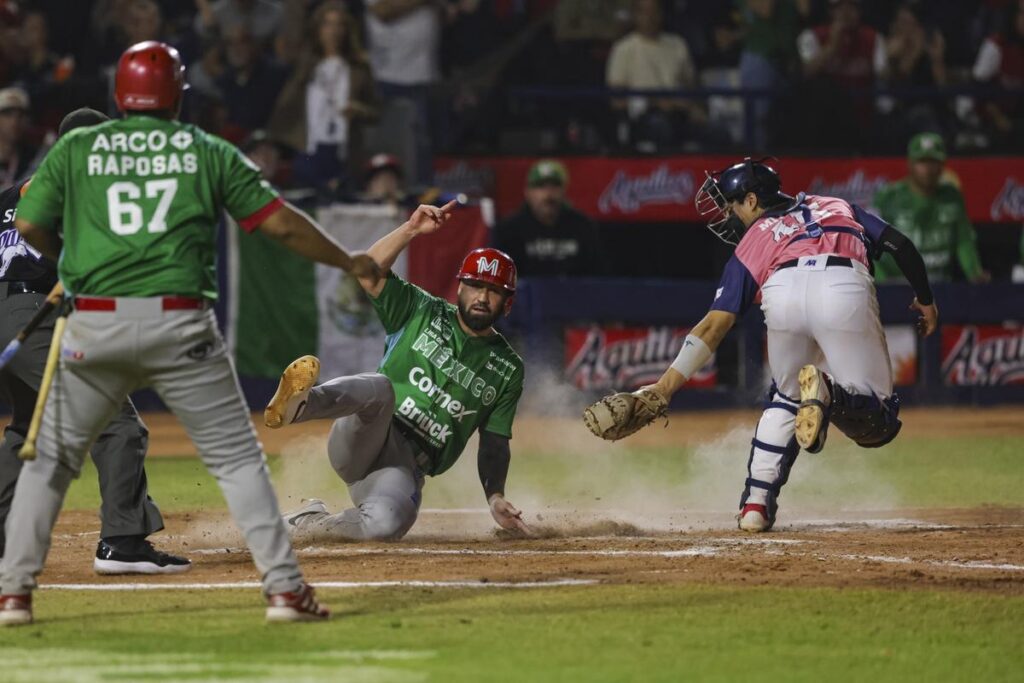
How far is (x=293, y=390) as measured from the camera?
8227mm

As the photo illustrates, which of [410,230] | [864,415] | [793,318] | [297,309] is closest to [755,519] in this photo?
[864,415]

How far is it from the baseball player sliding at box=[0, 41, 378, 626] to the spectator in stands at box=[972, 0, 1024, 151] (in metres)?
14.2

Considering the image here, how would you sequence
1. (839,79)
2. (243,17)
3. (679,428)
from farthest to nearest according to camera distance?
(839,79), (243,17), (679,428)

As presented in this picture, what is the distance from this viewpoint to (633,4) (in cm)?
1867

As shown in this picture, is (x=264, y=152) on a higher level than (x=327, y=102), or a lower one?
lower

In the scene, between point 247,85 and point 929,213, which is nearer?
point 929,213

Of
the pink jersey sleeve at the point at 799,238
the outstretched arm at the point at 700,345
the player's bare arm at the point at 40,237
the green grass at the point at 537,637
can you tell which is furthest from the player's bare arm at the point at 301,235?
the pink jersey sleeve at the point at 799,238

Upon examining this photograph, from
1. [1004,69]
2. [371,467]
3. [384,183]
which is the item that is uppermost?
[1004,69]

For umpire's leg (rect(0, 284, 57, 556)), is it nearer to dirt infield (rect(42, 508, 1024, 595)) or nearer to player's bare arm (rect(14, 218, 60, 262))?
dirt infield (rect(42, 508, 1024, 595))

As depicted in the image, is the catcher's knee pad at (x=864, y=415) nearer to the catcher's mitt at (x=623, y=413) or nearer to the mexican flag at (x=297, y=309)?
the catcher's mitt at (x=623, y=413)

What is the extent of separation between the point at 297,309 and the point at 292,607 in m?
10.3

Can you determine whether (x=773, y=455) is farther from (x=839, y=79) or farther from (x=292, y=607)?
(x=839, y=79)

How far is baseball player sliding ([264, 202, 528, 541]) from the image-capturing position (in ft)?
29.1

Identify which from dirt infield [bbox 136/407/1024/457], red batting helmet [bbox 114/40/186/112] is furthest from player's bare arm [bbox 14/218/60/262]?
dirt infield [bbox 136/407/1024/457]
